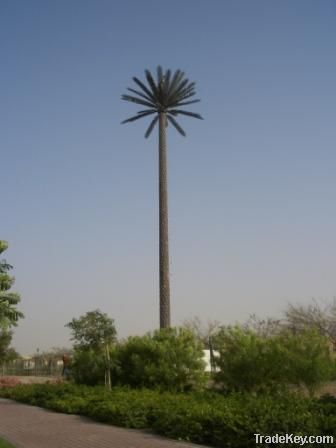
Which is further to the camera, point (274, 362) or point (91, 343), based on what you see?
point (91, 343)

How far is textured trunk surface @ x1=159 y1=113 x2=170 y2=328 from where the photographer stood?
24.5 metres

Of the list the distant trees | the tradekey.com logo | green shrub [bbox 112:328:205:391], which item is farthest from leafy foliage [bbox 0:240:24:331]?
the tradekey.com logo

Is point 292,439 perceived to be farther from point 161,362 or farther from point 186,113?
point 186,113

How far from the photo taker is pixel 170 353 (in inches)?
694

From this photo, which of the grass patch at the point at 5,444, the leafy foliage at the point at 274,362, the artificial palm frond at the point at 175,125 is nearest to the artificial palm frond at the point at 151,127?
the artificial palm frond at the point at 175,125

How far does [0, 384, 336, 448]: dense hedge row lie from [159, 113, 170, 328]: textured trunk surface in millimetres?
8935

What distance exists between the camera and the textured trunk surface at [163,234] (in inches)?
966

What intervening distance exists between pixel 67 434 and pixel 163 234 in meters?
15.0

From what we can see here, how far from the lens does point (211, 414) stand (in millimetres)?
10195

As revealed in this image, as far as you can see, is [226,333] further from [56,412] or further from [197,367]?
[56,412]

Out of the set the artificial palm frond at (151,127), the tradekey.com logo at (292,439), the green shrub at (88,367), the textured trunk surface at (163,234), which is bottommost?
the tradekey.com logo at (292,439)

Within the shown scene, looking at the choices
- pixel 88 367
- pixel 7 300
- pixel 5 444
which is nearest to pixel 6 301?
pixel 7 300

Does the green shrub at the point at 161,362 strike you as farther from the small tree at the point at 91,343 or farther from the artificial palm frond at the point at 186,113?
the artificial palm frond at the point at 186,113

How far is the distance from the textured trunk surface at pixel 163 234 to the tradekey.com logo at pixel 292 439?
618 inches
